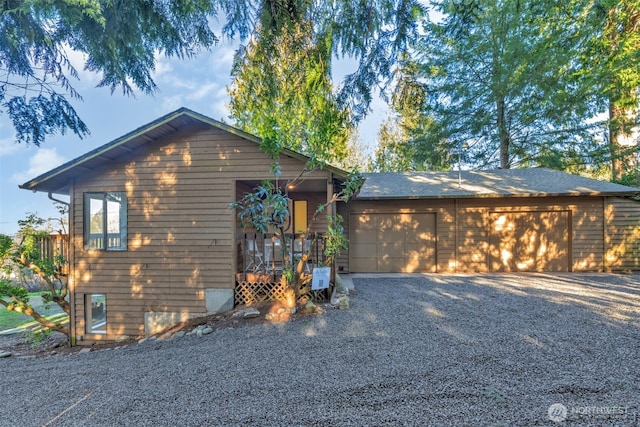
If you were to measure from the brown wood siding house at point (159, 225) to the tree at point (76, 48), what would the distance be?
1.87 m

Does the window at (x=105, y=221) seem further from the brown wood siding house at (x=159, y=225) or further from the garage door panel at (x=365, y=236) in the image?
the garage door panel at (x=365, y=236)

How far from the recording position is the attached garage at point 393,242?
877cm

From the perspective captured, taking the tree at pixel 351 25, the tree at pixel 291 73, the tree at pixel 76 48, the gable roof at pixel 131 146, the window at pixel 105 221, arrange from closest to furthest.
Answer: the tree at pixel 76 48
the tree at pixel 351 25
the tree at pixel 291 73
the gable roof at pixel 131 146
the window at pixel 105 221

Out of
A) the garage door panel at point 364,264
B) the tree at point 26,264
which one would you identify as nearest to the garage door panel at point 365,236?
the garage door panel at point 364,264

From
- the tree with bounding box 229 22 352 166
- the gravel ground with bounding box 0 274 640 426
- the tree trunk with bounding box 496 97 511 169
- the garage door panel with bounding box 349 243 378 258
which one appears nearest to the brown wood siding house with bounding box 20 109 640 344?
the gravel ground with bounding box 0 274 640 426

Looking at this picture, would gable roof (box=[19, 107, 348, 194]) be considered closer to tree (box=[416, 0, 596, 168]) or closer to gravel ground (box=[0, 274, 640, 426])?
gravel ground (box=[0, 274, 640, 426])

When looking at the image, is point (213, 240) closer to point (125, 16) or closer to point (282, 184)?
point (282, 184)

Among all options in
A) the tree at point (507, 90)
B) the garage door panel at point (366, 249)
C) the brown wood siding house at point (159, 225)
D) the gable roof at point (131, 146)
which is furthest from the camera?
the tree at point (507, 90)

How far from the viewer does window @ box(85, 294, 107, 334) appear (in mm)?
6344

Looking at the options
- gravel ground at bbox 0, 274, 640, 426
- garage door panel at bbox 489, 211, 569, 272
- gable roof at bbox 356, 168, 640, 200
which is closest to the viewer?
gravel ground at bbox 0, 274, 640, 426

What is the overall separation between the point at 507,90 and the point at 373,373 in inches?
527

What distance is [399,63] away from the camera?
3945 mm

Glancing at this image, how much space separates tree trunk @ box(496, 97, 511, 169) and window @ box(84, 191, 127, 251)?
579 inches

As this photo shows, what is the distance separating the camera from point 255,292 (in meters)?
6.01
